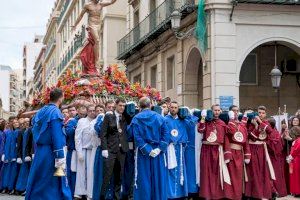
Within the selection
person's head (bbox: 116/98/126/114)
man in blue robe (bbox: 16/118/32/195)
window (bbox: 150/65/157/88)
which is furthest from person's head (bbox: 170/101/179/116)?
window (bbox: 150/65/157/88)

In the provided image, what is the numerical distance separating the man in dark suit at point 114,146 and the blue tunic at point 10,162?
17.1ft

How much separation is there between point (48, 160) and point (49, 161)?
0.02m

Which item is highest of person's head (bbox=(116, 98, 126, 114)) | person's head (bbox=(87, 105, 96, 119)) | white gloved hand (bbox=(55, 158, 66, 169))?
person's head (bbox=(116, 98, 126, 114))

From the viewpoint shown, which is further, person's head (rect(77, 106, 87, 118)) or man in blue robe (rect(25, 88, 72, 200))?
person's head (rect(77, 106, 87, 118))

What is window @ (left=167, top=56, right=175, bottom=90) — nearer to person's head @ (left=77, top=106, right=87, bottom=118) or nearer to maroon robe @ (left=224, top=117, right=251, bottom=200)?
person's head @ (left=77, top=106, right=87, bottom=118)

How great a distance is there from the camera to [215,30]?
66.5 feet

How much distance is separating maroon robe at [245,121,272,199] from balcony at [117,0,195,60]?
386 inches

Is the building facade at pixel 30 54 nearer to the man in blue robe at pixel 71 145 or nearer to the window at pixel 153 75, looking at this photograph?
the window at pixel 153 75

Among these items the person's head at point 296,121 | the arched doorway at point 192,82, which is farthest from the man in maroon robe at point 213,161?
the arched doorway at point 192,82

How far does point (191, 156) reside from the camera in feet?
39.0

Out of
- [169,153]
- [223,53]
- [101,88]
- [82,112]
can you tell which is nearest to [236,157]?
[169,153]

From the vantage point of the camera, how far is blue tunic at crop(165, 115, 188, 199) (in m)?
11.2

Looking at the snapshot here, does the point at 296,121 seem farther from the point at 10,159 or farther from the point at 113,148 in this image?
the point at 10,159

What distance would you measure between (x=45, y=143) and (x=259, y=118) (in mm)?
5243
